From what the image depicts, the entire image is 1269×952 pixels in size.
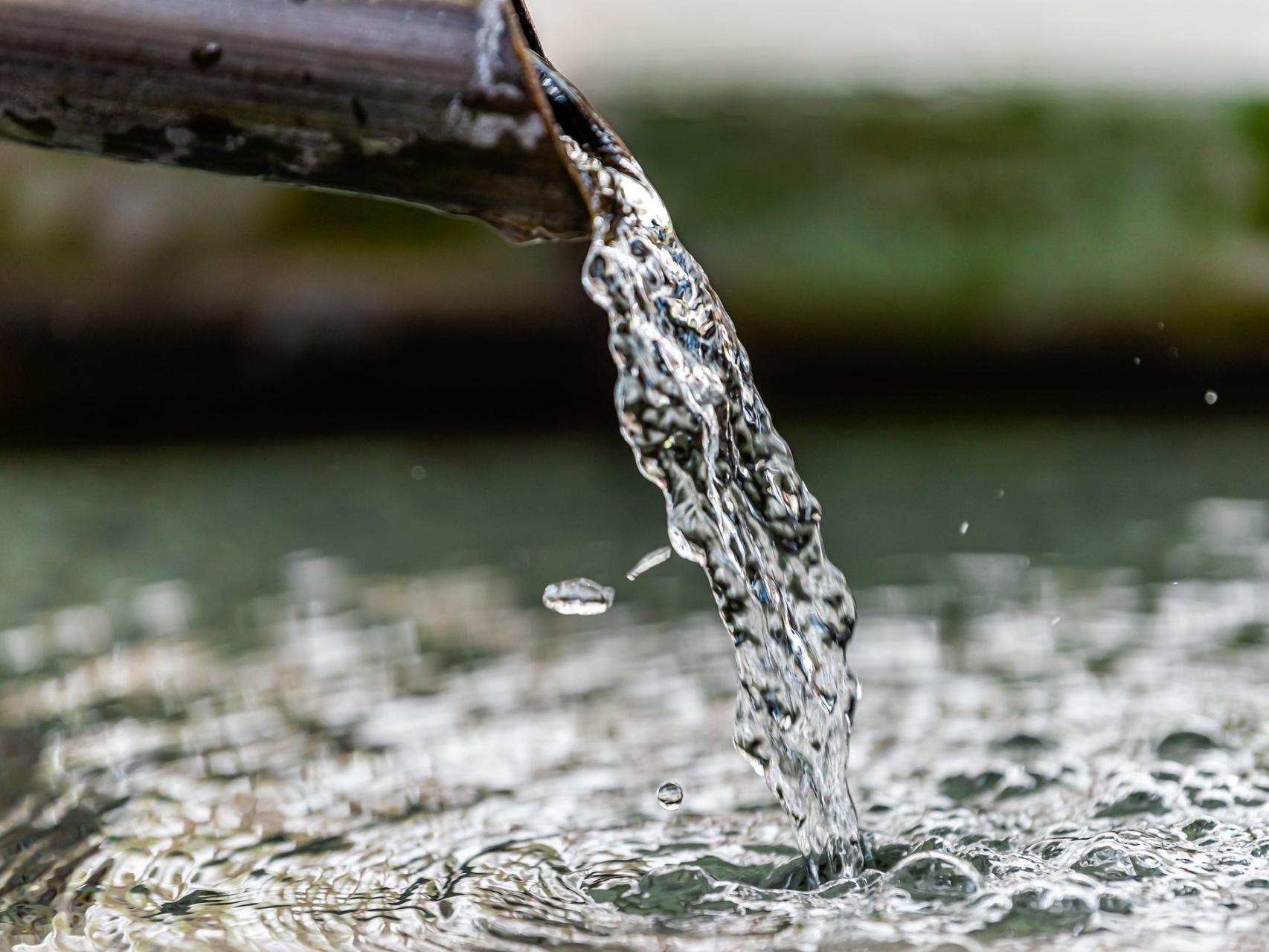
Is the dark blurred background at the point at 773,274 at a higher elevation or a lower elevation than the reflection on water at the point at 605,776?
higher

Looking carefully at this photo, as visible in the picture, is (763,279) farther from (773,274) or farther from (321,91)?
(321,91)

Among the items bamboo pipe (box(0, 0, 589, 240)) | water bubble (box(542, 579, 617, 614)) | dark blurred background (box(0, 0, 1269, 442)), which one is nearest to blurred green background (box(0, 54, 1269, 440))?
dark blurred background (box(0, 0, 1269, 442))

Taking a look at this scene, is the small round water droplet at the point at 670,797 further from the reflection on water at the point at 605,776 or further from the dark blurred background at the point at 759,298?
the dark blurred background at the point at 759,298

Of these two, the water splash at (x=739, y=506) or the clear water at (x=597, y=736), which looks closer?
the clear water at (x=597, y=736)

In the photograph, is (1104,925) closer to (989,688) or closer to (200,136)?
(989,688)

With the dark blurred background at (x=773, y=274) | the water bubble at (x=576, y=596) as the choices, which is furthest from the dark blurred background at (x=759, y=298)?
the water bubble at (x=576, y=596)

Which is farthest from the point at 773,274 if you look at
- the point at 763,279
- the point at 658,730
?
the point at 658,730
